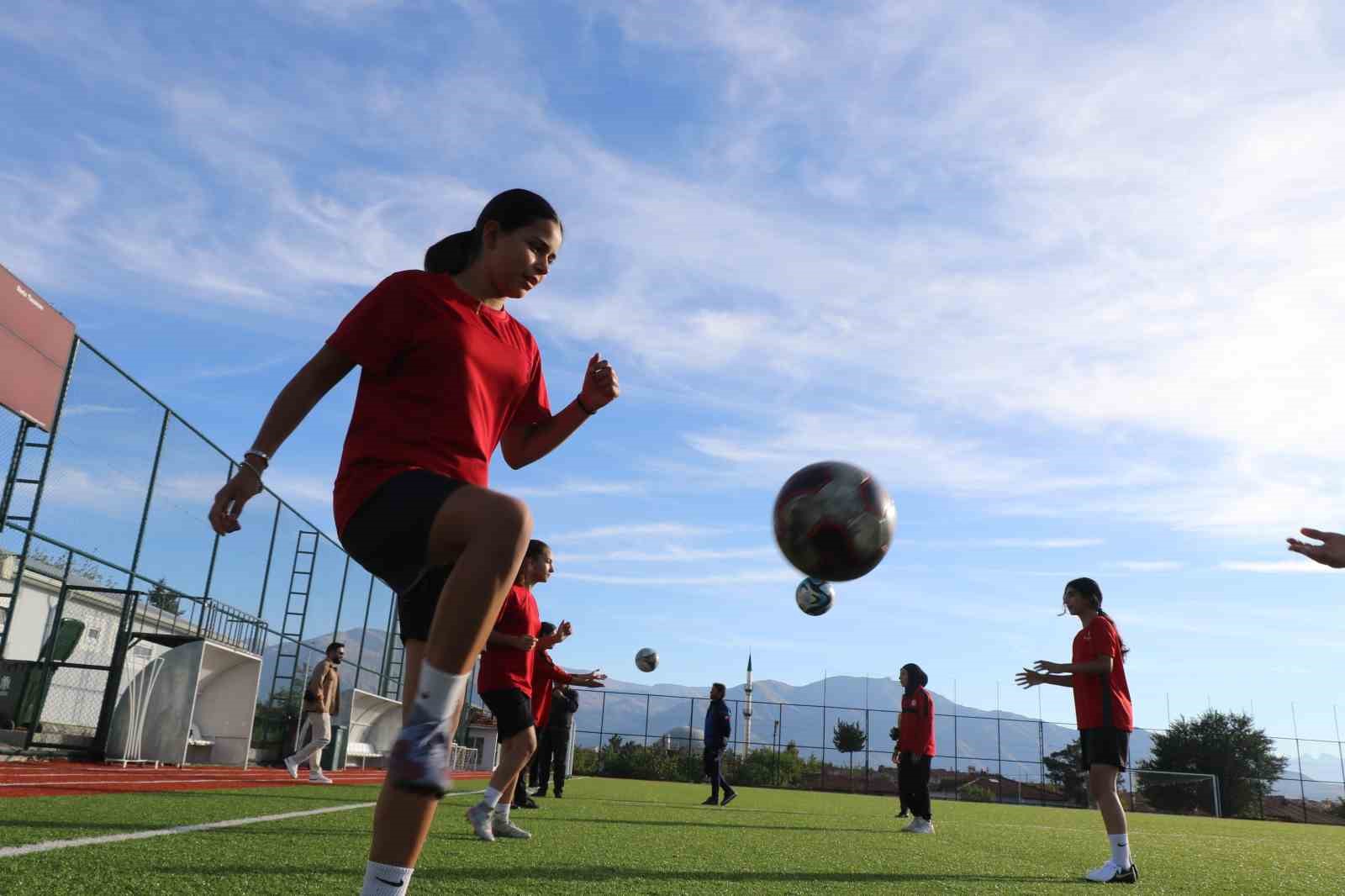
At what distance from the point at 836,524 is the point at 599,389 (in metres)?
2.30

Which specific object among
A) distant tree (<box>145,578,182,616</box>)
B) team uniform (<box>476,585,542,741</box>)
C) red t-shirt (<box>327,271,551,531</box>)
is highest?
distant tree (<box>145,578,182,616</box>)

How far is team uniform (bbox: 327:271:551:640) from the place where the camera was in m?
2.08

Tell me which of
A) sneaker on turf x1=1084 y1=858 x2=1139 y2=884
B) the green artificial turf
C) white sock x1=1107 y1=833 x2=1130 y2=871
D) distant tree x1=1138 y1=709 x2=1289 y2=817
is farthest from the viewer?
distant tree x1=1138 y1=709 x2=1289 y2=817

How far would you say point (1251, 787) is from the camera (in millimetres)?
41781

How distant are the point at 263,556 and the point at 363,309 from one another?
1865cm

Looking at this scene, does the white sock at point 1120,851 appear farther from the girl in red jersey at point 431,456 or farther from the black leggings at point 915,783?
the girl in red jersey at point 431,456

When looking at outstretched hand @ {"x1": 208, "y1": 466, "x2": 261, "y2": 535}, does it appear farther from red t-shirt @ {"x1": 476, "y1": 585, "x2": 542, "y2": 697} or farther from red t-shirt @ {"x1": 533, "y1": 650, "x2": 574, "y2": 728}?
red t-shirt @ {"x1": 533, "y1": 650, "x2": 574, "y2": 728}

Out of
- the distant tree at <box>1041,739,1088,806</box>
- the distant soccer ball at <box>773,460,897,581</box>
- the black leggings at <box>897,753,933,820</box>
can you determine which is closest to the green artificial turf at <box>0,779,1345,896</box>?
the black leggings at <box>897,753,933,820</box>

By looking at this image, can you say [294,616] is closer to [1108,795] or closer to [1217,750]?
[1108,795]

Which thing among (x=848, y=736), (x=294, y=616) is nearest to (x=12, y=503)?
(x=294, y=616)

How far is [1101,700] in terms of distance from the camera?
6.27 m

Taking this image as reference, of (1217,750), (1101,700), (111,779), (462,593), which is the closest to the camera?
(462,593)

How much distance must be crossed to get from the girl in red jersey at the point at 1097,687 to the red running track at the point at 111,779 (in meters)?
6.47

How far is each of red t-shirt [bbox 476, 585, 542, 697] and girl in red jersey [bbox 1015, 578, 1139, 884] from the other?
329 centimetres
